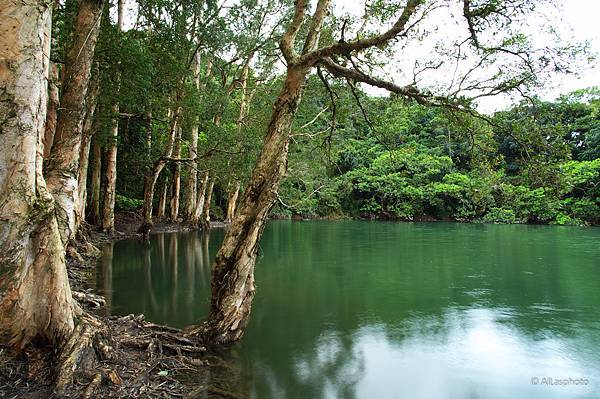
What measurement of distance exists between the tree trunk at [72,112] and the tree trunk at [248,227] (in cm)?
310

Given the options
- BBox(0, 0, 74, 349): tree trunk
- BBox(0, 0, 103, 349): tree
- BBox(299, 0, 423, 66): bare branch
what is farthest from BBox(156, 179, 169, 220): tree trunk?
BBox(0, 0, 74, 349): tree trunk

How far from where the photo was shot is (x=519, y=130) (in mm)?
5848

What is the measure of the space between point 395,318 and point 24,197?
23.8 ft

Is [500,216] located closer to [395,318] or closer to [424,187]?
[424,187]

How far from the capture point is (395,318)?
8.95 metres

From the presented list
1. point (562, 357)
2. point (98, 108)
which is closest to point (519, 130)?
point (562, 357)

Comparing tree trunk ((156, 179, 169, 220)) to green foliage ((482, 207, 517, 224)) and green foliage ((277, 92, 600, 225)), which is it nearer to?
green foliage ((277, 92, 600, 225))

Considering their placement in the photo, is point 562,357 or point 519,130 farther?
point 562,357

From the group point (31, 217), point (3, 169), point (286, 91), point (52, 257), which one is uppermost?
point (286, 91)

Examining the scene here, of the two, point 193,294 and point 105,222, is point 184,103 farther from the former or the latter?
point 193,294

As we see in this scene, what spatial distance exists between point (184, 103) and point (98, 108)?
3.67m

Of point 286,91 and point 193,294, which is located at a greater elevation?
point 286,91

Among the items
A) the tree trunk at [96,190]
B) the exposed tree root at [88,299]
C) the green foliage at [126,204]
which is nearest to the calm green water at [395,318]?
the exposed tree root at [88,299]

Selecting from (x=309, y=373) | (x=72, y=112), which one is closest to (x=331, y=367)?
(x=309, y=373)
